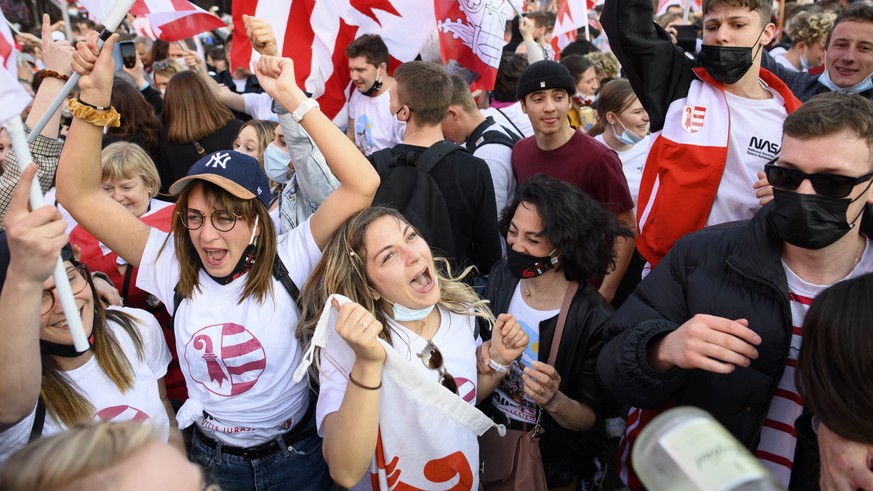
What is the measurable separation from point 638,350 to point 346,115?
420 cm

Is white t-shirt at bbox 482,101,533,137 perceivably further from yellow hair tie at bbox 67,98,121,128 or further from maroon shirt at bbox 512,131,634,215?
yellow hair tie at bbox 67,98,121,128

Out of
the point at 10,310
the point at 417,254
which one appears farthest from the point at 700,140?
the point at 10,310

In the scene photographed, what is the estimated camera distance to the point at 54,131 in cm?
300

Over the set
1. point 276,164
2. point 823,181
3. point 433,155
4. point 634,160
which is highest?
point 823,181

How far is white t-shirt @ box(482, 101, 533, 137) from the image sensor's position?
4934 millimetres

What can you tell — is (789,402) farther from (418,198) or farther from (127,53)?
(127,53)

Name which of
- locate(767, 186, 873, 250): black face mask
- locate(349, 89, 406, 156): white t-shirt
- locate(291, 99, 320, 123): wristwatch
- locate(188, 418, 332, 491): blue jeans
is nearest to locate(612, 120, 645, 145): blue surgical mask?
locate(349, 89, 406, 156): white t-shirt

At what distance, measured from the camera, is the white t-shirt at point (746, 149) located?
263cm

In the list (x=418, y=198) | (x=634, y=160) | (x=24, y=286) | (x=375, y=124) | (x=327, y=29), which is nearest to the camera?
(x=24, y=286)

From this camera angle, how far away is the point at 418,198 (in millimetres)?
3246

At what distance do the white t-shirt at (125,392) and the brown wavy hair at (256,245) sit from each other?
254 millimetres

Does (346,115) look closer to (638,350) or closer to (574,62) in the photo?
(574,62)

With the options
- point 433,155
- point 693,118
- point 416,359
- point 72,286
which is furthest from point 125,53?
point 693,118

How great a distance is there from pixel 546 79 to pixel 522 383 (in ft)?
6.85
